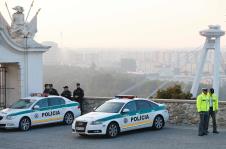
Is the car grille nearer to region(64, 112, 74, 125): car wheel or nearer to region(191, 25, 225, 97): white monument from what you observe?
region(64, 112, 74, 125): car wheel

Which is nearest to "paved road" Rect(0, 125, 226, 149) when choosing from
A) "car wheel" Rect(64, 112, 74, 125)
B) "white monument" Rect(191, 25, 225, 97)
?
"car wheel" Rect(64, 112, 74, 125)

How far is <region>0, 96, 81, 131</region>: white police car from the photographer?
19.2m

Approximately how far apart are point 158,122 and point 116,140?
308 cm

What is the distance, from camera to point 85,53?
152750 millimetres

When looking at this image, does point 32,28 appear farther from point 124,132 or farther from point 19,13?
point 124,132

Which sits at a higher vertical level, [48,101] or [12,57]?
[12,57]

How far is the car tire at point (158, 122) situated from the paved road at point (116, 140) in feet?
0.71

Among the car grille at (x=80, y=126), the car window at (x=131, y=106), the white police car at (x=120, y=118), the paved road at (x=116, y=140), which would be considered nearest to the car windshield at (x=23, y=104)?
the paved road at (x=116, y=140)

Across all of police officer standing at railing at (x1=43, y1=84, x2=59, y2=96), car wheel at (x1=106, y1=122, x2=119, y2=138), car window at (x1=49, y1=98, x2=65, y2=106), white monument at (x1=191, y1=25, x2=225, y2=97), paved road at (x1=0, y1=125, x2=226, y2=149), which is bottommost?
paved road at (x1=0, y1=125, x2=226, y2=149)

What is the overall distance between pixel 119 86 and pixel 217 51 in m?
20.3

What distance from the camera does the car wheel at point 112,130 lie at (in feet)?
56.6

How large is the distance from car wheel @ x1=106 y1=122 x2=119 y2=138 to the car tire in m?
2.22

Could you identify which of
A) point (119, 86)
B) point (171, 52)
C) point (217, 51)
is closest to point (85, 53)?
point (171, 52)

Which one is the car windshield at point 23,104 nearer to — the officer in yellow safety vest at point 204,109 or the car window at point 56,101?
the car window at point 56,101
